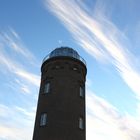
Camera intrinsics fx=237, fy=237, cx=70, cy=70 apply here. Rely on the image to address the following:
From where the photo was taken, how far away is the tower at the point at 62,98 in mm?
30875

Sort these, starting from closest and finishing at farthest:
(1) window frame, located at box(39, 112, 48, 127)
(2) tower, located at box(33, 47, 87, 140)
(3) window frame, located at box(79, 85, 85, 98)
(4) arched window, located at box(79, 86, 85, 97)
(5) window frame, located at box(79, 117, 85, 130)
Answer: (2) tower, located at box(33, 47, 87, 140)
(1) window frame, located at box(39, 112, 48, 127)
(5) window frame, located at box(79, 117, 85, 130)
(3) window frame, located at box(79, 85, 85, 98)
(4) arched window, located at box(79, 86, 85, 97)

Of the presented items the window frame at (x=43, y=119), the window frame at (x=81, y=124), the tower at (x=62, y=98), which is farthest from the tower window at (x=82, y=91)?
the window frame at (x=43, y=119)

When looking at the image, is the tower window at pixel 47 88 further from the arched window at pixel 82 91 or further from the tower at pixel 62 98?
the arched window at pixel 82 91

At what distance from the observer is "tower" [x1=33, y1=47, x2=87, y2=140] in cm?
3088

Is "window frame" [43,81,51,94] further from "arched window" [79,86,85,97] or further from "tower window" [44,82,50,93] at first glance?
"arched window" [79,86,85,97]

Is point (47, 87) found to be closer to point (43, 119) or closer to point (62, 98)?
point (62, 98)

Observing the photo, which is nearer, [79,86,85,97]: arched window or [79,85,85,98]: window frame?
[79,85,85,98]: window frame

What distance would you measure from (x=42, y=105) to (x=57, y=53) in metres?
9.31

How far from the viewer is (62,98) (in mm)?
32875

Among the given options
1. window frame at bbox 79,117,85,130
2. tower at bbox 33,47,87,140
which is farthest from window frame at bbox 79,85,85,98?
window frame at bbox 79,117,85,130

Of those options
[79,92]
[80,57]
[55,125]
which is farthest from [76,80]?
[55,125]

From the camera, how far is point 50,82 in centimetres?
3503

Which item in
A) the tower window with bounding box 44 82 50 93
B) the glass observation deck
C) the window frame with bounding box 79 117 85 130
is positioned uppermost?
the glass observation deck

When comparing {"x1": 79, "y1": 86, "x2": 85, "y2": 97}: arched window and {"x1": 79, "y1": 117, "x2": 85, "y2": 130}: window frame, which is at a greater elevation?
{"x1": 79, "y1": 86, "x2": 85, "y2": 97}: arched window
